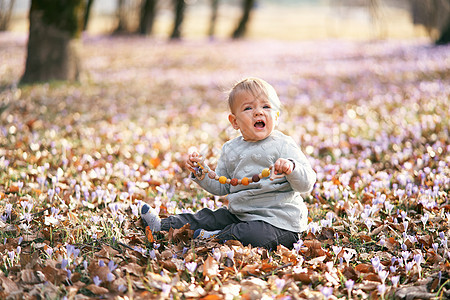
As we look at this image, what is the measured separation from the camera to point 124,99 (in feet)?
38.0

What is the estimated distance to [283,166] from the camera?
11.2 ft

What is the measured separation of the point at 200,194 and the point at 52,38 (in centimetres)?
861

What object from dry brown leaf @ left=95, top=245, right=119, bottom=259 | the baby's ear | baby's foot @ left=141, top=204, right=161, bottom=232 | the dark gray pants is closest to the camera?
dry brown leaf @ left=95, top=245, right=119, bottom=259

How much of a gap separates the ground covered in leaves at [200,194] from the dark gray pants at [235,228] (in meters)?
0.12

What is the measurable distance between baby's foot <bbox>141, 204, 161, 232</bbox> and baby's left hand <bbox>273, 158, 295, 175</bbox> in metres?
1.23

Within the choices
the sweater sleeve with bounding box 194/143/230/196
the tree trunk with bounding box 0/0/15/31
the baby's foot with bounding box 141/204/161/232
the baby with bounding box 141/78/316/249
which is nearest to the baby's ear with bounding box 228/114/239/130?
the baby with bounding box 141/78/316/249

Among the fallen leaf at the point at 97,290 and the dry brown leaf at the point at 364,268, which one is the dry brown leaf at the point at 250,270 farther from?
the fallen leaf at the point at 97,290

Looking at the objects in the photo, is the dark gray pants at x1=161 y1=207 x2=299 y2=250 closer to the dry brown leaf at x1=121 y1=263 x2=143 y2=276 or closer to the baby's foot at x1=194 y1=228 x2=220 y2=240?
the baby's foot at x1=194 y1=228 x2=220 y2=240

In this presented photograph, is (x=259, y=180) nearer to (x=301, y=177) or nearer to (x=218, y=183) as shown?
(x=301, y=177)

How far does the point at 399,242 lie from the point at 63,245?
2.76 meters

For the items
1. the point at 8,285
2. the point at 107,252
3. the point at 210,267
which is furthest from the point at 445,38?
the point at 8,285

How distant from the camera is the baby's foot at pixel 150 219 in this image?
4047mm

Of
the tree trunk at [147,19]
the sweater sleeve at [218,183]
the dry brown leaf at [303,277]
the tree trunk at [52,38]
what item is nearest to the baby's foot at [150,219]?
the sweater sleeve at [218,183]

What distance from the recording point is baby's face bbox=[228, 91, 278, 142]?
3746 mm
